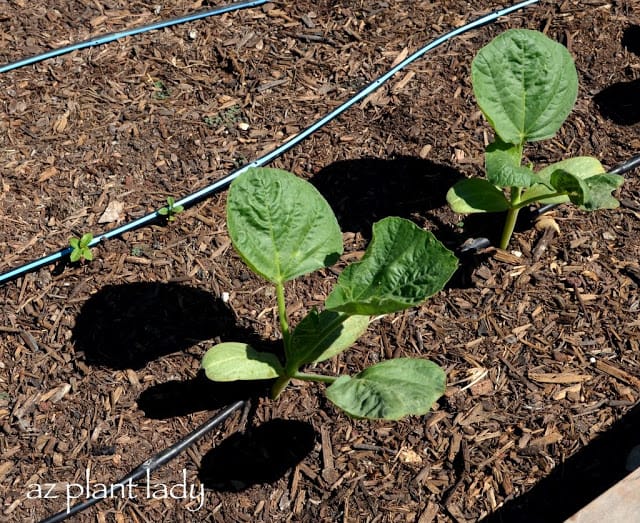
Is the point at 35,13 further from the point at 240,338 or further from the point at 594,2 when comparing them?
the point at 594,2

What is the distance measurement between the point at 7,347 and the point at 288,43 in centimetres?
203

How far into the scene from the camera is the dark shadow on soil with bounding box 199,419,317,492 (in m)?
2.61

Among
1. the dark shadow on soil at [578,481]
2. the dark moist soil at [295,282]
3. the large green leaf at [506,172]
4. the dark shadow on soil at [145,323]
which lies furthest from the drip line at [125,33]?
the dark shadow on soil at [578,481]

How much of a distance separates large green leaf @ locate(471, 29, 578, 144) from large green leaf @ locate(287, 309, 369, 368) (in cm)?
95

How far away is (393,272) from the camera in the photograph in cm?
240

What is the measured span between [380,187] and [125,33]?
5.26ft

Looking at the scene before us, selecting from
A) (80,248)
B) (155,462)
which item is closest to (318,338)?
(155,462)

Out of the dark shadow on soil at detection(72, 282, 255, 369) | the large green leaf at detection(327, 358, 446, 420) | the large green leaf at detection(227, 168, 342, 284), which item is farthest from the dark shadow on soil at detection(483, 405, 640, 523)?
the dark shadow on soil at detection(72, 282, 255, 369)

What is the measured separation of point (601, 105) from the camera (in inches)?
143

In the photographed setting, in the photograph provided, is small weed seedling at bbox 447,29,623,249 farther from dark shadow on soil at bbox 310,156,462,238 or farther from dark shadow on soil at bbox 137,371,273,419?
dark shadow on soil at bbox 137,371,273,419

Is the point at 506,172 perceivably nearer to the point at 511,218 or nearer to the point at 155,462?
the point at 511,218

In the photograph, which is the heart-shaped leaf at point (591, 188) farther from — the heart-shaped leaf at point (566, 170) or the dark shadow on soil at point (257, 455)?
the dark shadow on soil at point (257, 455)

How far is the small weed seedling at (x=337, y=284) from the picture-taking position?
90.6 inches

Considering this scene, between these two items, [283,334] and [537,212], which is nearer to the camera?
[283,334]
